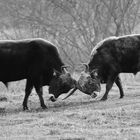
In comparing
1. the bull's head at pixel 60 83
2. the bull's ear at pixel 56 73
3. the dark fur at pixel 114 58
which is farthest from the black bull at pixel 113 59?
the bull's ear at pixel 56 73

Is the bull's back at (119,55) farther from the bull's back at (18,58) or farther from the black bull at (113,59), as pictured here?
the bull's back at (18,58)

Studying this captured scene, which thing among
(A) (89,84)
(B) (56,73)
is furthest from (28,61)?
(A) (89,84)

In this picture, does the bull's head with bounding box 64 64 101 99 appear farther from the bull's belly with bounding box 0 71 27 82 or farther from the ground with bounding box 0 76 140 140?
the bull's belly with bounding box 0 71 27 82

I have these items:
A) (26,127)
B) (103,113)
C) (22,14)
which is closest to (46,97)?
(103,113)

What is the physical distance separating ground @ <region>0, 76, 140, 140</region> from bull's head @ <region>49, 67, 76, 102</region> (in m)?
0.35

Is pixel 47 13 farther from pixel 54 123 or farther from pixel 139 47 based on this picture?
pixel 54 123

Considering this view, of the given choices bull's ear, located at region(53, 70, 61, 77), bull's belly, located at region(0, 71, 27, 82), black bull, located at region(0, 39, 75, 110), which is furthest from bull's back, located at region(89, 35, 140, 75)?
bull's belly, located at region(0, 71, 27, 82)

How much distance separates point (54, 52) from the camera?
14.1 metres

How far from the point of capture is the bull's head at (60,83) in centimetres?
1431

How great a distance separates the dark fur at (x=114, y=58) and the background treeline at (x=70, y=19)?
26.0 feet

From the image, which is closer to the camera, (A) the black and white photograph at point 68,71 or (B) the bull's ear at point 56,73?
(A) the black and white photograph at point 68,71

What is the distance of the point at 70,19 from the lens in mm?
24297

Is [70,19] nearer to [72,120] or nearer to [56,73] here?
[56,73]

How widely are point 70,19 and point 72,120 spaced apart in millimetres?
13499
